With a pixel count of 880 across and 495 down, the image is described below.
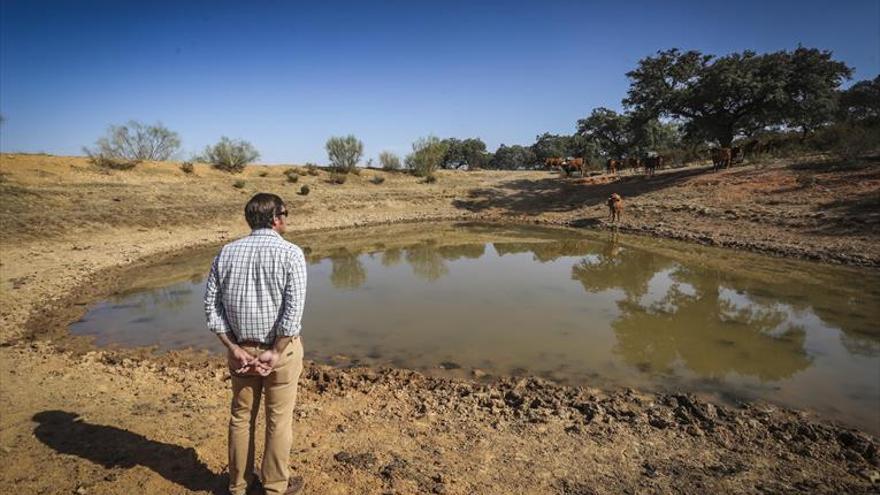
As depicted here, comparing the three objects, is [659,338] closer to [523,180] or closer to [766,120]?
[766,120]

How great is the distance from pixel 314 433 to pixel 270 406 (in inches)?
51.8

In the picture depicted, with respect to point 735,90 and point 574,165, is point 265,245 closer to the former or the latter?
point 735,90

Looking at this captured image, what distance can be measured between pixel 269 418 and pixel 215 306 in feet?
2.48

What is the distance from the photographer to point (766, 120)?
21.5 m

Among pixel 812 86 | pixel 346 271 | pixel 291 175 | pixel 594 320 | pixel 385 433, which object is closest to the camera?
pixel 385 433

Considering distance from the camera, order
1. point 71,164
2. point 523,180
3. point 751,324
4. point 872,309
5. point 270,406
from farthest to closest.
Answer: point 523,180 < point 71,164 < point 872,309 < point 751,324 < point 270,406

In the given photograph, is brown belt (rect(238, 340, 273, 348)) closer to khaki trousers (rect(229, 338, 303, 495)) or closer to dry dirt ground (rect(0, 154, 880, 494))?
khaki trousers (rect(229, 338, 303, 495))

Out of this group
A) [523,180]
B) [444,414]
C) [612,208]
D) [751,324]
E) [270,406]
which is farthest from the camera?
[523,180]

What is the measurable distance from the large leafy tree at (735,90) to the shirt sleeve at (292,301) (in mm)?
24199

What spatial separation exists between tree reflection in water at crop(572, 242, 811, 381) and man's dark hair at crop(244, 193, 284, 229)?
16.6ft

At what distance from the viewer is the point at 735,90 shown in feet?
Answer: 70.0

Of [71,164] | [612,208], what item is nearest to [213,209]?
[71,164]

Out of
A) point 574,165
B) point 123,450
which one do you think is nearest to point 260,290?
point 123,450

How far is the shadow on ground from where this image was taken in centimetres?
2258
